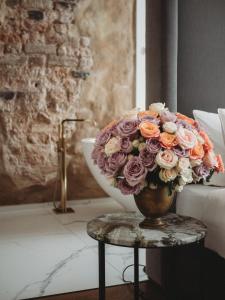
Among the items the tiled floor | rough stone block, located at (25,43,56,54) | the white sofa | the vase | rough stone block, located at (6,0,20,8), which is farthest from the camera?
rough stone block, located at (25,43,56,54)

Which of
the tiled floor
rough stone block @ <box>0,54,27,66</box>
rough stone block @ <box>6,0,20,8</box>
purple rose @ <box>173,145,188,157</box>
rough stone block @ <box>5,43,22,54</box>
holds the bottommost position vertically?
the tiled floor

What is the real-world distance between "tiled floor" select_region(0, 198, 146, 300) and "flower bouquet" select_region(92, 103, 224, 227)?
3.14 ft

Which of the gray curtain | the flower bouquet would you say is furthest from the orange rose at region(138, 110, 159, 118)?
the gray curtain

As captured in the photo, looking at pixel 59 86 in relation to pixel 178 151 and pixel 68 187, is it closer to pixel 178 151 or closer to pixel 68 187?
pixel 68 187

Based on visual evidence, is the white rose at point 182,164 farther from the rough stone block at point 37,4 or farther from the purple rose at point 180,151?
the rough stone block at point 37,4

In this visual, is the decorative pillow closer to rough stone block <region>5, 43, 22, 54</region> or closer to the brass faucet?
the brass faucet

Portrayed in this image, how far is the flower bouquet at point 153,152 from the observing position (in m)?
1.41

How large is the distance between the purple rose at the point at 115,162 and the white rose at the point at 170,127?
17 cm

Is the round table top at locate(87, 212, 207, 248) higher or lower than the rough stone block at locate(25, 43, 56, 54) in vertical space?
lower

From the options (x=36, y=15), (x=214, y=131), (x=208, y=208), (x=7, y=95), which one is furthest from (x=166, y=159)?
(x=36, y=15)

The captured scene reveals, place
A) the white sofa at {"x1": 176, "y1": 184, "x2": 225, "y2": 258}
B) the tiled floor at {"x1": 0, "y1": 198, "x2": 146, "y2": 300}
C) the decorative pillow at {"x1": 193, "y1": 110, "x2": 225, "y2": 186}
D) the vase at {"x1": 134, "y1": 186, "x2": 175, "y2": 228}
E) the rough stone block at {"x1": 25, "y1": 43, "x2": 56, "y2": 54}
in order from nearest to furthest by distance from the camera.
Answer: the vase at {"x1": 134, "y1": 186, "x2": 175, "y2": 228}, the white sofa at {"x1": 176, "y1": 184, "x2": 225, "y2": 258}, the decorative pillow at {"x1": 193, "y1": 110, "x2": 225, "y2": 186}, the tiled floor at {"x1": 0, "y1": 198, "x2": 146, "y2": 300}, the rough stone block at {"x1": 25, "y1": 43, "x2": 56, "y2": 54}

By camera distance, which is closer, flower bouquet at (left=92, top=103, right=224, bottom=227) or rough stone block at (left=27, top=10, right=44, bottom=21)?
flower bouquet at (left=92, top=103, right=224, bottom=227)

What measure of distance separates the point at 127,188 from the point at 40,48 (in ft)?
9.18

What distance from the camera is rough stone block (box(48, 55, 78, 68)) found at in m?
3.97
